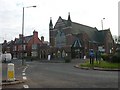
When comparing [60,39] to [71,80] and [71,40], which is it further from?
[71,80]

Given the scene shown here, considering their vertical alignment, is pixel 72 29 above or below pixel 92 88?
above

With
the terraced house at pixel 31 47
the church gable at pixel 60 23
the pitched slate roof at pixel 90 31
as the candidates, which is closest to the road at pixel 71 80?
the church gable at pixel 60 23

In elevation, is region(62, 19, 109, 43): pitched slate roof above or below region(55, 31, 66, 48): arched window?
above

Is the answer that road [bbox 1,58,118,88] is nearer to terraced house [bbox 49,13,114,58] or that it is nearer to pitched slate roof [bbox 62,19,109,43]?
terraced house [bbox 49,13,114,58]

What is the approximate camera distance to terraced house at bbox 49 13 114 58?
77312mm

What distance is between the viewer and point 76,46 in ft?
255

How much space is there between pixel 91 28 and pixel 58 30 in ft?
56.9

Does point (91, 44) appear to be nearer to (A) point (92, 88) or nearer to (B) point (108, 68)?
(B) point (108, 68)

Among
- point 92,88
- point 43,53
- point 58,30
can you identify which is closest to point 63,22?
point 58,30

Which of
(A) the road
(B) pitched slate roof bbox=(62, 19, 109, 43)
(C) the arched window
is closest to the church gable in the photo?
(B) pitched slate roof bbox=(62, 19, 109, 43)

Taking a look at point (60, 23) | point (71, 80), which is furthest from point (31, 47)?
point (71, 80)

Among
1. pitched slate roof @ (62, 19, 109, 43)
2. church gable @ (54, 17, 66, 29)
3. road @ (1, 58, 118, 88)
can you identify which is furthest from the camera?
pitched slate roof @ (62, 19, 109, 43)

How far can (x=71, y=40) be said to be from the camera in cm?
7719

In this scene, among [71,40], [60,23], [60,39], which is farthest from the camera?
[60,23]
